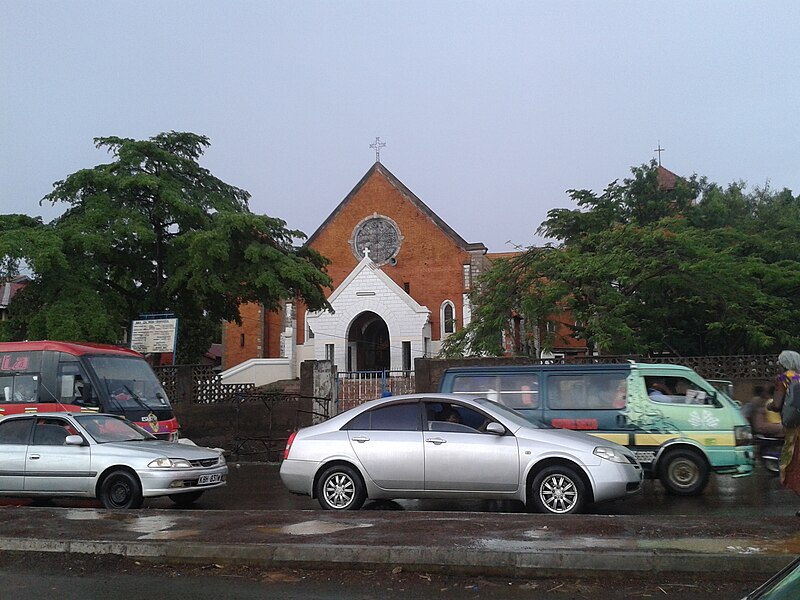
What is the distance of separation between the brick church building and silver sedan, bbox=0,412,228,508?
2591cm

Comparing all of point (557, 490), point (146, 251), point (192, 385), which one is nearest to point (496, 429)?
point (557, 490)

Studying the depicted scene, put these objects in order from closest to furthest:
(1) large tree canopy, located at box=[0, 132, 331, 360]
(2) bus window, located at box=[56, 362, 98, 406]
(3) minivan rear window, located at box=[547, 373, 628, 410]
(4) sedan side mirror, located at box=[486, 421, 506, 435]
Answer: (4) sedan side mirror, located at box=[486, 421, 506, 435]
(3) minivan rear window, located at box=[547, 373, 628, 410]
(2) bus window, located at box=[56, 362, 98, 406]
(1) large tree canopy, located at box=[0, 132, 331, 360]

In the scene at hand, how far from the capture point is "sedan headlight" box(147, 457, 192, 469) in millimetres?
10656

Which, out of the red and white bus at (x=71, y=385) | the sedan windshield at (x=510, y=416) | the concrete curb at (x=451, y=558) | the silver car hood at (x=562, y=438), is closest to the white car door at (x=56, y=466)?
the concrete curb at (x=451, y=558)

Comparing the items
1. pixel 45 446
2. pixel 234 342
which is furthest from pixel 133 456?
pixel 234 342


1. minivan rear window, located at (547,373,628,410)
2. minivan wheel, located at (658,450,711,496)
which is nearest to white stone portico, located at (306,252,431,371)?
minivan rear window, located at (547,373,628,410)

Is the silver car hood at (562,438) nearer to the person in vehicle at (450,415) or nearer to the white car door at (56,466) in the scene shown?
the person in vehicle at (450,415)

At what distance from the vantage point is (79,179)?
2208 centimetres

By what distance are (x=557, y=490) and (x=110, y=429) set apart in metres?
6.73

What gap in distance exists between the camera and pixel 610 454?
9117 mm

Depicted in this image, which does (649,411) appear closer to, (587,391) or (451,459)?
(587,391)

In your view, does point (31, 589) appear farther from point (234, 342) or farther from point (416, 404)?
point (234, 342)

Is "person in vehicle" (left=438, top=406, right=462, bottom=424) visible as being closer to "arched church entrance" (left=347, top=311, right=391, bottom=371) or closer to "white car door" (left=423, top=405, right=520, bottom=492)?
"white car door" (left=423, top=405, right=520, bottom=492)

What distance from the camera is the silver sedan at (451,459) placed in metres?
9.05
